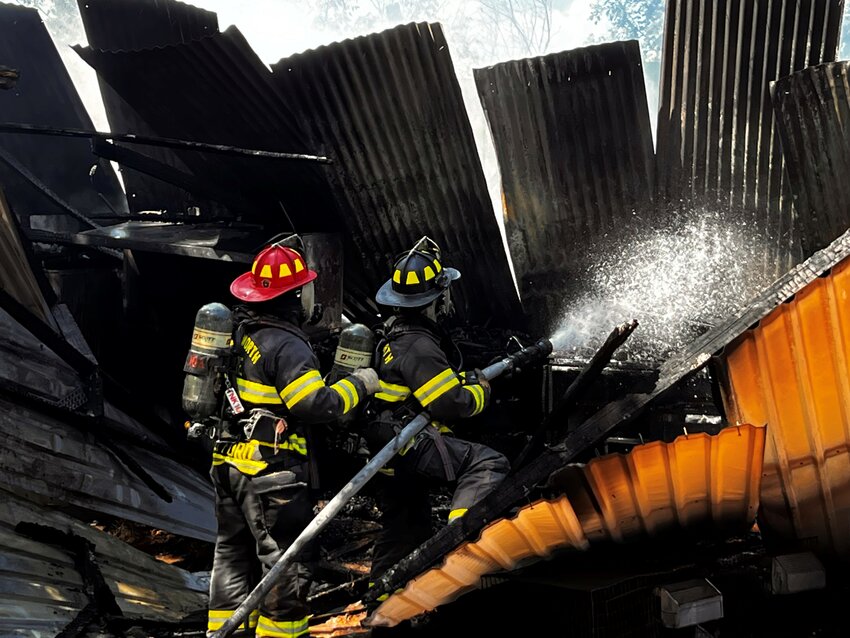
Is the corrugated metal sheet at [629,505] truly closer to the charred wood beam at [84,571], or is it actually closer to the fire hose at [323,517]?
the fire hose at [323,517]

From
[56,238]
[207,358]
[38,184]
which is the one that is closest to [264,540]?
[207,358]

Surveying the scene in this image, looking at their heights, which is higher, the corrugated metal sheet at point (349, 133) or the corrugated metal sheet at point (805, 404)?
the corrugated metal sheet at point (349, 133)

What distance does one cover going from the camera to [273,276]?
14.7 ft

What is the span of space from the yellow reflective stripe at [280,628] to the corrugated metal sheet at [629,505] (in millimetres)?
1591

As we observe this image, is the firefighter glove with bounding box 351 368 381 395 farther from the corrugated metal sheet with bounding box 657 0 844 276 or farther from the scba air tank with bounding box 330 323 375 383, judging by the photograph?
the corrugated metal sheet with bounding box 657 0 844 276

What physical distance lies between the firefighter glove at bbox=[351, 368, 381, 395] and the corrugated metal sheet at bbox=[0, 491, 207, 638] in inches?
77.9

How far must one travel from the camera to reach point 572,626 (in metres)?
2.76

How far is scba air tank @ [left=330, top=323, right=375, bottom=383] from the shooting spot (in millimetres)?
4746

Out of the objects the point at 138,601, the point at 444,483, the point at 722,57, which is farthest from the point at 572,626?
the point at 722,57

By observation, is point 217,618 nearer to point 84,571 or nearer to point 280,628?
point 280,628

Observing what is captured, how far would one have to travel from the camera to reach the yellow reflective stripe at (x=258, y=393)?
4387mm

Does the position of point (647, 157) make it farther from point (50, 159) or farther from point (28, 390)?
point (50, 159)

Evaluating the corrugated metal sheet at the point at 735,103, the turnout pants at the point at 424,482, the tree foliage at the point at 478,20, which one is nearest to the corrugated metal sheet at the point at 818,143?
the corrugated metal sheet at the point at 735,103

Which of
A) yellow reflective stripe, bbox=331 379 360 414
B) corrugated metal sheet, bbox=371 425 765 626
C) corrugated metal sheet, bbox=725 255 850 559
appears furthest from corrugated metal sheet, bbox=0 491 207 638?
corrugated metal sheet, bbox=725 255 850 559
